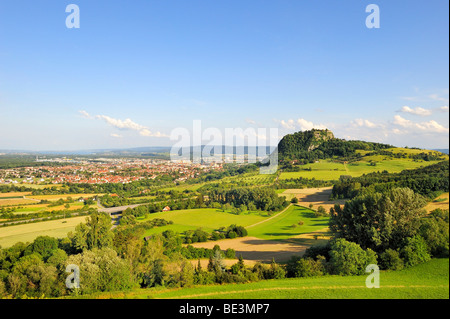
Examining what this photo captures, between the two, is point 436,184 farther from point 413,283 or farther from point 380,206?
point 413,283

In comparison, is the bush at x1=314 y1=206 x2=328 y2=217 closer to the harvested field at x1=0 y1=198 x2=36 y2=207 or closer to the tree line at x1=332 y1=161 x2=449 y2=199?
the tree line at x1=332 y1=161 x2=449 y2=199

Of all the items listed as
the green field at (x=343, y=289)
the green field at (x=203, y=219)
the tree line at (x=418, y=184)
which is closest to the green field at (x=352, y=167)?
the tree line at (x=418, y=184)

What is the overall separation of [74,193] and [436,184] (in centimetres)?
6828

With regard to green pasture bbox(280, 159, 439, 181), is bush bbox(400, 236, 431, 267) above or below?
below

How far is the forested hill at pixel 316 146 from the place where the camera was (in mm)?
83875

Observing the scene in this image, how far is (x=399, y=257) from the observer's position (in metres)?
17.0

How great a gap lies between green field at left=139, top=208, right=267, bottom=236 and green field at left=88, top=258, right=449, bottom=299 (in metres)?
22.3

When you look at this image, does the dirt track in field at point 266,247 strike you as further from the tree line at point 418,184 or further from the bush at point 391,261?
the tree line at point 418,184

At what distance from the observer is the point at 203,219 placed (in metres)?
42.9

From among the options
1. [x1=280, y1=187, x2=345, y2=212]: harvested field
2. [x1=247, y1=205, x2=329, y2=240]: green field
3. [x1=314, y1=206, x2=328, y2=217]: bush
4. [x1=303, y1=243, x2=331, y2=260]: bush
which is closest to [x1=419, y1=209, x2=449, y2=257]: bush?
[x1=303, y1=243, x2=331, y2=260]: bush

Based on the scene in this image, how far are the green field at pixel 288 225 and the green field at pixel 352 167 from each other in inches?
897

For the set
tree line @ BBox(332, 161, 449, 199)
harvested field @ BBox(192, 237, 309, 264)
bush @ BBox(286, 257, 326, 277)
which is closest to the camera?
bush @ BBox(286, 257, 326, 277)

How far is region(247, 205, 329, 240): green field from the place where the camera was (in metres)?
33.5
